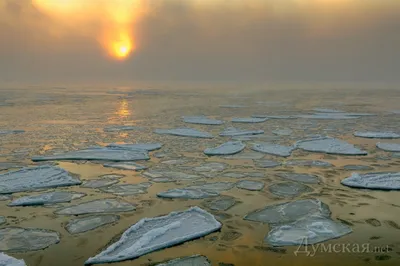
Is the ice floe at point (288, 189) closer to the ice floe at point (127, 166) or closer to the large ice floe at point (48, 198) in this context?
the ice floe at point (127, 166)

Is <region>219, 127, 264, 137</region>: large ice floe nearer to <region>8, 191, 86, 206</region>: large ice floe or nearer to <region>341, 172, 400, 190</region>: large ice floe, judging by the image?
<region>341, 172, 400, 190</region>: large ice floe

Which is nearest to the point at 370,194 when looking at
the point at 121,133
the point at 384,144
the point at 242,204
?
the point at 242,204

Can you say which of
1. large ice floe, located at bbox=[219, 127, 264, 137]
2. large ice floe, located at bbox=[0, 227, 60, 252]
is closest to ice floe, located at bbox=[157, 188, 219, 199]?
large ice floe, located at bbox=[0, 227, 60, 252]

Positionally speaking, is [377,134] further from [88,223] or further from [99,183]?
[88,223]

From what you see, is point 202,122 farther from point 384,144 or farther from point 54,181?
point 54,181

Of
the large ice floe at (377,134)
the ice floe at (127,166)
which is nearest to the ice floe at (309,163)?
the ice floe at (127,166)

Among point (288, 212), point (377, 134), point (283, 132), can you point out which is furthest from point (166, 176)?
point (377, 134)
